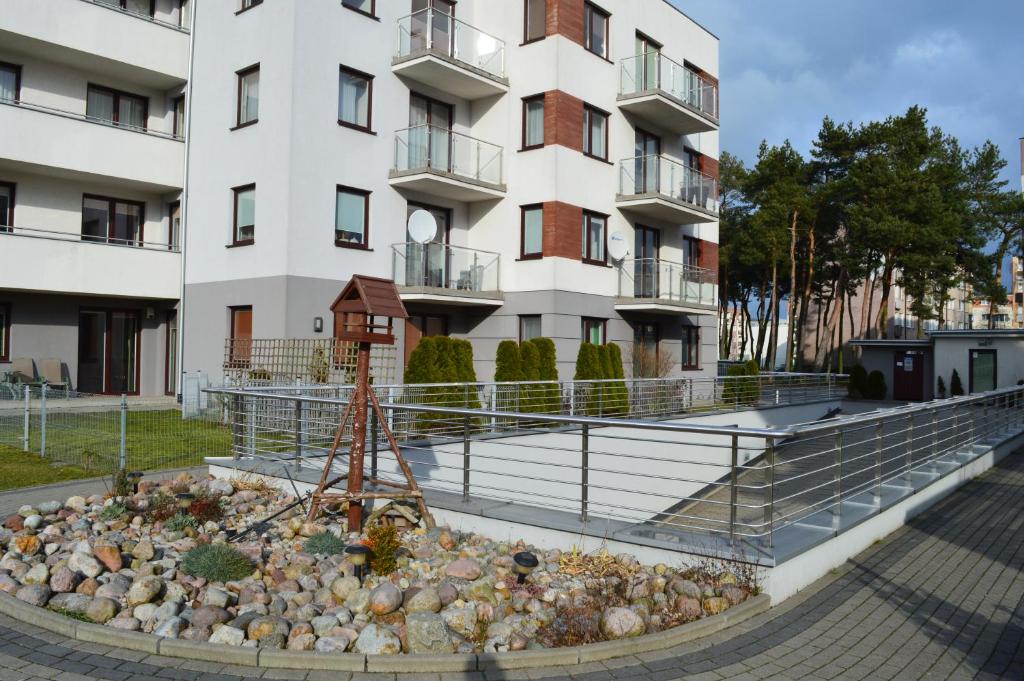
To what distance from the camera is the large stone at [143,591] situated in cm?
561

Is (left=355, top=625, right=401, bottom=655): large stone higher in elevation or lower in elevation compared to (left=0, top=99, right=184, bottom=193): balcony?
lower

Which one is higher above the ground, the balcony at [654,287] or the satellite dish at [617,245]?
the satellite dish at [617,245]

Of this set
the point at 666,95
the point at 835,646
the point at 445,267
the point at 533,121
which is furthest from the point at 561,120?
the point at 835,646

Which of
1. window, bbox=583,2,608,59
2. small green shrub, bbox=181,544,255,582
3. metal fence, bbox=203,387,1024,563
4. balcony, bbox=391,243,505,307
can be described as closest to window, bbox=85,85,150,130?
balcony, bbox=391,243,505,307

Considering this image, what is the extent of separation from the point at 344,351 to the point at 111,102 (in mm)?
10423

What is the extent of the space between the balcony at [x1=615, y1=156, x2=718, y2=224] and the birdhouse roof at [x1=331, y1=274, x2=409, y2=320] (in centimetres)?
1554

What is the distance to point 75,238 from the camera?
1928 centimetres

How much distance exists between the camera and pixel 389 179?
1934 centimetres

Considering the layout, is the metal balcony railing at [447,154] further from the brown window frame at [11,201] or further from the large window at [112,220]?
the brown window frame at [11,201]

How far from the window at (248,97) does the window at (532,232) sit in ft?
23.7

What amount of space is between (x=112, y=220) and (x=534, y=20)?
12.5 metres

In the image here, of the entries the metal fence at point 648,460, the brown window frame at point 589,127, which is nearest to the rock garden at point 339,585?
the metal fence at point 648,460

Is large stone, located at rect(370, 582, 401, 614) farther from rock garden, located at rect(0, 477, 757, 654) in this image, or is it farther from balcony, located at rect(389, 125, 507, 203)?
balcony, located at rect(389, 125, 507, 203)

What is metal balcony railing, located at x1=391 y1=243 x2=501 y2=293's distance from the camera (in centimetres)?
1938
